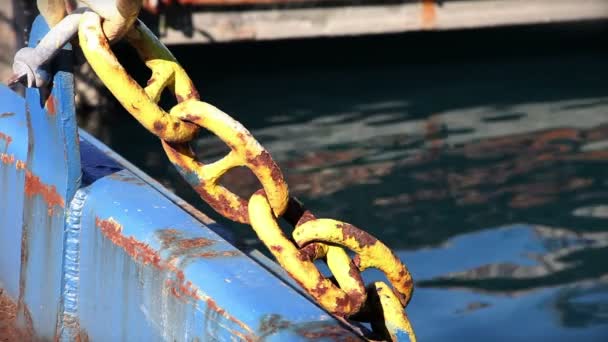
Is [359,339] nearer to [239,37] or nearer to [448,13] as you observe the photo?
[239,37]

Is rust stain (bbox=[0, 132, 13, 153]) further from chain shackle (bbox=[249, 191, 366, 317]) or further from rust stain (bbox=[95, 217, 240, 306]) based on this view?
chain shackle (bbox=[249, 191, 366, 317])

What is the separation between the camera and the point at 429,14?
8.70 meters

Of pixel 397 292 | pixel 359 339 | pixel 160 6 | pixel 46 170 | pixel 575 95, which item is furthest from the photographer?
pixel 575 95

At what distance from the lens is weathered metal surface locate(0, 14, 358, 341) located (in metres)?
1.77

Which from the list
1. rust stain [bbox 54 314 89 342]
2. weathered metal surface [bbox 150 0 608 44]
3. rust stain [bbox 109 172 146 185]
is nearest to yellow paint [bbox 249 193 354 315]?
rust stain [bbox 109 172 146 185]

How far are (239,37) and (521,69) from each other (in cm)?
285

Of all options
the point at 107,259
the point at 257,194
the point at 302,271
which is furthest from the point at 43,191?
the point at 302,271

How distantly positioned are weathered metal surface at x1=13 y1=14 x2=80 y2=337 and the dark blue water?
1.39ft

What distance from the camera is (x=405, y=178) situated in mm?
5855

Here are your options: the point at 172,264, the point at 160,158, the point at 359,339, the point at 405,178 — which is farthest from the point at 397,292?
the point at 160,158

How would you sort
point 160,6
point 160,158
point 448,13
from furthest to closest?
point 448,13
point 160,6
point 160,158

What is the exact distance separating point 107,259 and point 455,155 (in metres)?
4.43

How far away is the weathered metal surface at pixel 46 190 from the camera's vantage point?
7.32 ft

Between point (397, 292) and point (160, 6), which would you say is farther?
point (160, 6)
